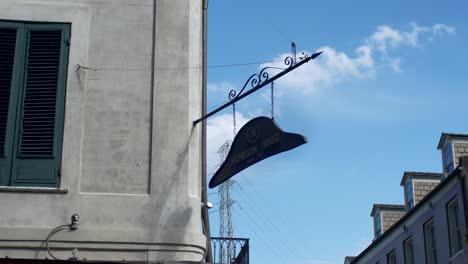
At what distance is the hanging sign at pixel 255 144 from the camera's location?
10703 mm

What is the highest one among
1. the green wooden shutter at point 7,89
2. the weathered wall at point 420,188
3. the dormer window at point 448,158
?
the dormer window at point 448,158

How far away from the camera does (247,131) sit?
11344 mm

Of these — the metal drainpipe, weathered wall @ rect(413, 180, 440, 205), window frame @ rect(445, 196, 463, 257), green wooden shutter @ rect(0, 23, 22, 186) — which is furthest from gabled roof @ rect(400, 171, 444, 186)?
green wooden shutter @ rect(0, 23, 22, 186)

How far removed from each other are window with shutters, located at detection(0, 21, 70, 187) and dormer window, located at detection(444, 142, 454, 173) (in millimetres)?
23335

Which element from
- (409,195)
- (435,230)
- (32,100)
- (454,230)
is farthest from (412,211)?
(32,100)

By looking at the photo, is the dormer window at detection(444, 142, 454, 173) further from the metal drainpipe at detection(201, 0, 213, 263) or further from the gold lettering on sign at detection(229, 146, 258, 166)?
the gold lettering on sign at detection(229, 146, 258, 166)

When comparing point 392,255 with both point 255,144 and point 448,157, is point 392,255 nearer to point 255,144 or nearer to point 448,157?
point 448,157

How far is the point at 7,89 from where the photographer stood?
37.5 feet

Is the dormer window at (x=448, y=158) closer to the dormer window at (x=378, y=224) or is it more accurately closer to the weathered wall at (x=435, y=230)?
the weathered wall at (x=435, y=230)

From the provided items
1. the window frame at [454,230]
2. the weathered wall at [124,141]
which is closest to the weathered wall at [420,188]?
the window frame at [454,230]

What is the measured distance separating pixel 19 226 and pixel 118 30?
3.04 meters

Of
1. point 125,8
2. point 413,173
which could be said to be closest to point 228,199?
point 413,173

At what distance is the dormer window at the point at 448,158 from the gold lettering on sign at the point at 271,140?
901 inches

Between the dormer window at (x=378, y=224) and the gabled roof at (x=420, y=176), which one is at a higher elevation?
the gabled roof at (x=420, y=176)
